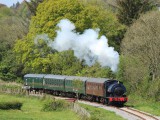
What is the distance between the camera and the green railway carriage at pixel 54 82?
6207 centimetres

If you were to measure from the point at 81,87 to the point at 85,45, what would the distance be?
13.4 meters

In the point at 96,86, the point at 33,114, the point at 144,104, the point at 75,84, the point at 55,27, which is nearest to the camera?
the point at 33,114

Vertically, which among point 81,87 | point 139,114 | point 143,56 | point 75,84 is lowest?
point 139,114

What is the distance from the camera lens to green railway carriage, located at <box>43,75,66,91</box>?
6207 centimetres

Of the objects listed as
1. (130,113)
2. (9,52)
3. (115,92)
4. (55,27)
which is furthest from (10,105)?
(9,52)

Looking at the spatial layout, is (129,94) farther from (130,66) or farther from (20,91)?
(20,91)

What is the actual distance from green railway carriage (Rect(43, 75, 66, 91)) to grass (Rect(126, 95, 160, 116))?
10.2 meters

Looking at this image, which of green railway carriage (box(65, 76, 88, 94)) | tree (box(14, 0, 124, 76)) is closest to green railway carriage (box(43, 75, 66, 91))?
green railway carriage (box(65, 76, 88, 94))

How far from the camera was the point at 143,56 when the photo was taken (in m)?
57.6

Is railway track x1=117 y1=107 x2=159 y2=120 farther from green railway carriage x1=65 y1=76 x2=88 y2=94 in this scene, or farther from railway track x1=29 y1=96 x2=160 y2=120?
green railway carriage x1=65 y1=76 x2=88 y2=94

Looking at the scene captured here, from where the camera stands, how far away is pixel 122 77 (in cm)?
6066

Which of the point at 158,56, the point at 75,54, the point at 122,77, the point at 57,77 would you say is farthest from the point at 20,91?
the point at 158,56

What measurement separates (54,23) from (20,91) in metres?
14.0

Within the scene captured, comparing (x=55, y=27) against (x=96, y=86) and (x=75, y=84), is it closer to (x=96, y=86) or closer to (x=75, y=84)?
(x=75, y=84)
